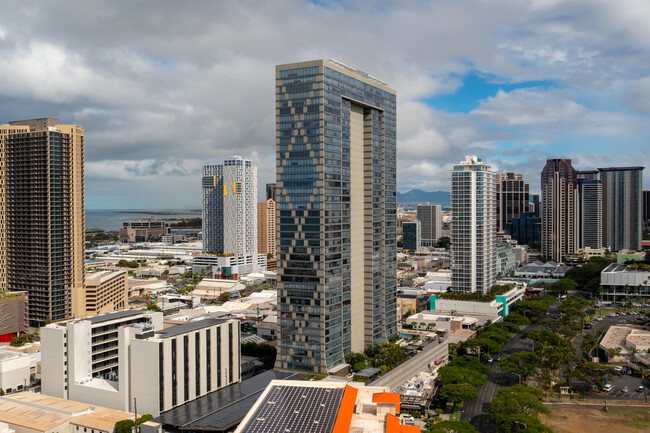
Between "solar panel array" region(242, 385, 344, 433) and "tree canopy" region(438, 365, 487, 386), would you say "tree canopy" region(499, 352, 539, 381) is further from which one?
"solar panel array" region(242, 385, 344, 433)

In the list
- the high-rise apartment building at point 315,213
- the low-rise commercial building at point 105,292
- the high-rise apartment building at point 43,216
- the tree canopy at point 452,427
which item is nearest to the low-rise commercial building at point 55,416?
the high-rise apartment building at point 315,213

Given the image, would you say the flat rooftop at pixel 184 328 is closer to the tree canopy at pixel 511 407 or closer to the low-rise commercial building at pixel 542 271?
the tree canopy at pixel 511 407

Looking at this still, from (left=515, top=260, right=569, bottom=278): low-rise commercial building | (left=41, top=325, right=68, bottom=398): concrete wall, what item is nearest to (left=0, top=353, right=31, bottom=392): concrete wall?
(left=41, top=325, right=68, bottom=398): concrete wall

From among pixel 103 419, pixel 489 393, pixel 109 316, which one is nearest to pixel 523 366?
pixel 489 393

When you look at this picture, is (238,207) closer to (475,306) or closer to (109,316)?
(475,306)

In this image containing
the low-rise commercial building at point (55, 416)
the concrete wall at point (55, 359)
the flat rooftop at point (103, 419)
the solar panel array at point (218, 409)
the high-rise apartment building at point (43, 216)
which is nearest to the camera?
the solar panel array at point (218, 409)

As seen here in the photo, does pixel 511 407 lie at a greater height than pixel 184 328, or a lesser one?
lesser
